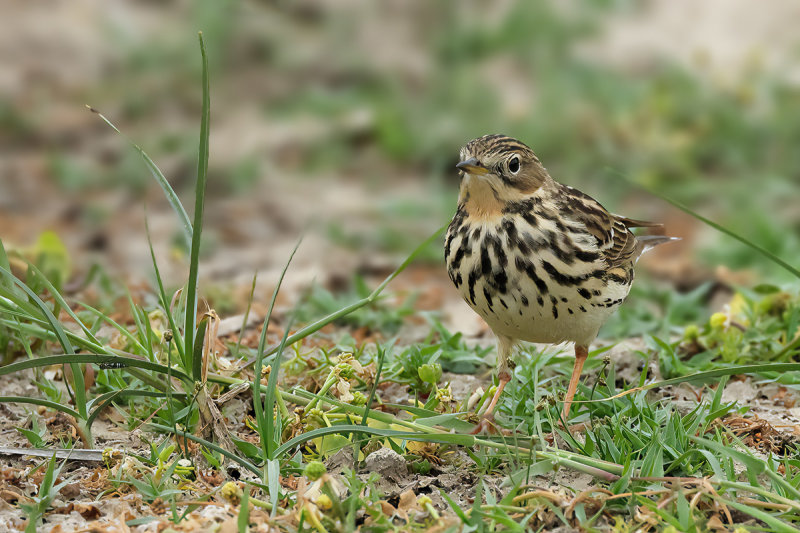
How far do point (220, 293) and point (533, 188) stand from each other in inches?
99.1

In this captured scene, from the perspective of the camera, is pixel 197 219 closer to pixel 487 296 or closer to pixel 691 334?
pixel 487 296

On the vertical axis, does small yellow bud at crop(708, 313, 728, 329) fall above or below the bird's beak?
above

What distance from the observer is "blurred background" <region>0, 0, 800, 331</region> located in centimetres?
800

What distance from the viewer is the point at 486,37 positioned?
1131 cm

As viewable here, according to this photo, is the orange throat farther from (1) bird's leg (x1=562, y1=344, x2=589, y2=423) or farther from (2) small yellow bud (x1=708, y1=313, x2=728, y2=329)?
(2) small yellow bud (x1=708, y1=313, x2=728, y2=329)

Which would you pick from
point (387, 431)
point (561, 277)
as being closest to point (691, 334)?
point (561, 277)

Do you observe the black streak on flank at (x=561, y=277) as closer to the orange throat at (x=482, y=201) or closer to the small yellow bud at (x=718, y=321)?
the orange throat at (x=482, y=201)

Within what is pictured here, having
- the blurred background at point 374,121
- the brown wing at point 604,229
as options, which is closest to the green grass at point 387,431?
the brown wing at point 604,229

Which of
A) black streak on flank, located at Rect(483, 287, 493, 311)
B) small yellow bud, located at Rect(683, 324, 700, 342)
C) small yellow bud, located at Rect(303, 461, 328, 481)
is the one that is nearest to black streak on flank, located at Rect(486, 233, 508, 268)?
black streak on flank, located at Rect(483, 287, 493, 311)

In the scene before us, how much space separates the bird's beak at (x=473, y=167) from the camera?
385cm

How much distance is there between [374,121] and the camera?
10.2 metres

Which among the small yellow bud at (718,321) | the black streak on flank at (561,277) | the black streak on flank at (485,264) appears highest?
the small yellow bud at (718,321)

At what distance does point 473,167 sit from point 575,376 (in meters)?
1.00

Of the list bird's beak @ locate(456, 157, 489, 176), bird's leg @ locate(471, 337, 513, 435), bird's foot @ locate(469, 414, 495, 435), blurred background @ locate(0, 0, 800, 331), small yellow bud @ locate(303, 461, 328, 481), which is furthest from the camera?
blurred background @ locate(0, 0, 800, 331)
